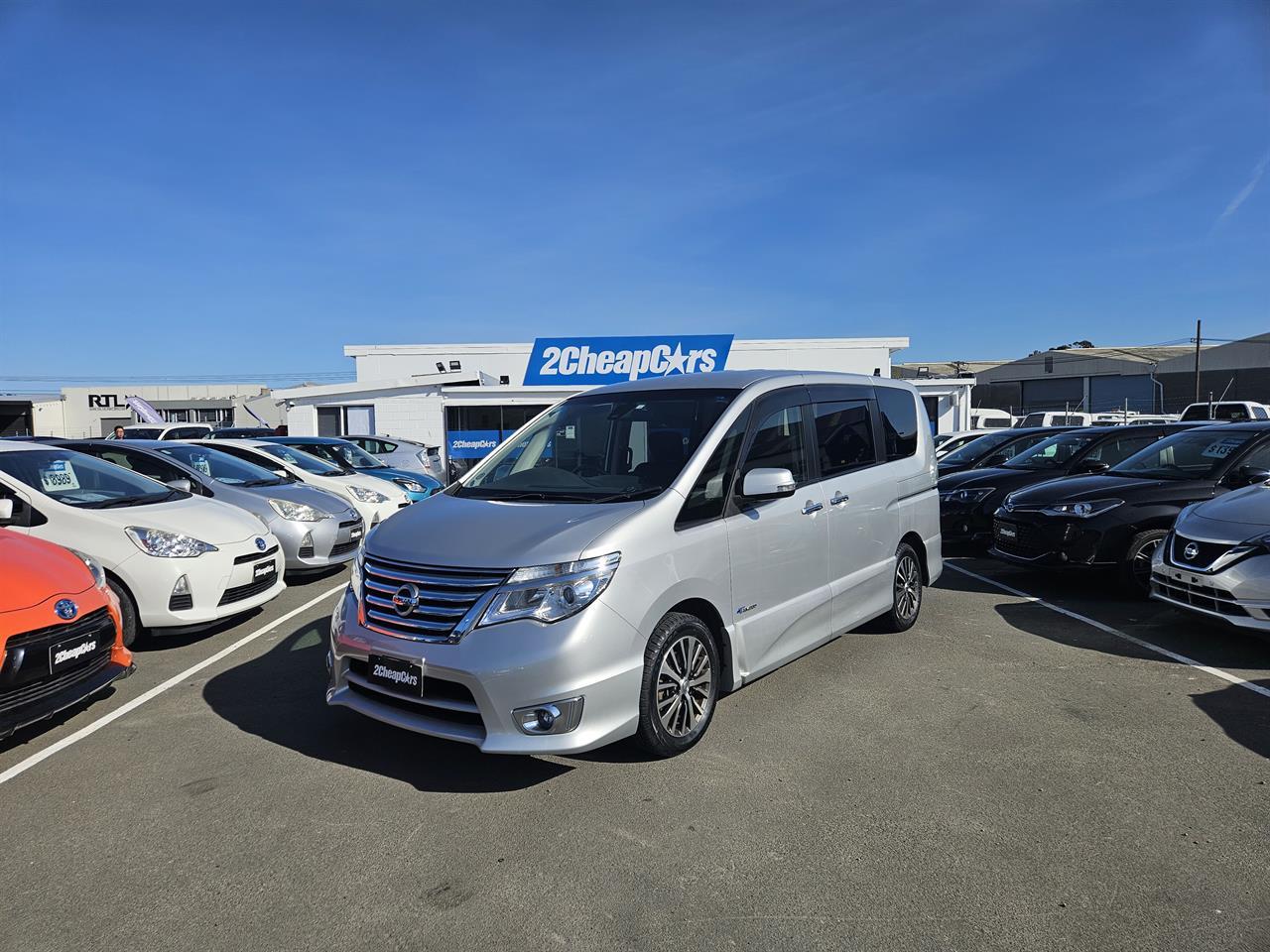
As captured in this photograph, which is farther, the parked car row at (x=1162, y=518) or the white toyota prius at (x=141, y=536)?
the white toyota prius at (x=141, y=536)

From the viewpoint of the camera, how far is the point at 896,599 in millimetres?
5984

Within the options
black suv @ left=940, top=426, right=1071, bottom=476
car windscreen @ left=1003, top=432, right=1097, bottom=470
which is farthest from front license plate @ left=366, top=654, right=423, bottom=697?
black suv @ left=940, top=426, right=1071, bottom=476

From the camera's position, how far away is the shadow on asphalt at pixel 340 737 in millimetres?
3754

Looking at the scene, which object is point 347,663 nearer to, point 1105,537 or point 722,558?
point 722,558

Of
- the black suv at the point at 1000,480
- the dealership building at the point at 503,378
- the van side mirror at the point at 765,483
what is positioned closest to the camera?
the van side mirror at the point at 765,483

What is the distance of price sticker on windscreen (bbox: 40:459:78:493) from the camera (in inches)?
239

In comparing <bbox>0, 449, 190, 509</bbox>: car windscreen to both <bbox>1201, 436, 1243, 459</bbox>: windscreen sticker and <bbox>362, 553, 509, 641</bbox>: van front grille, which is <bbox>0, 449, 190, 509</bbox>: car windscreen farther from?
<bbox>1201, 436, 1243, 459</bbox>: windscreen sticker

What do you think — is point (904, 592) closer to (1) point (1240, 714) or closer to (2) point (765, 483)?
(1) point (1240, 714)

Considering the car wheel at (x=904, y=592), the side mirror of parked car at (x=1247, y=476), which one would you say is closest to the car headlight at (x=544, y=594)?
the car wheel at (x=904, y=592)

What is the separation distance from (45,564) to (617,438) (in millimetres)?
3205

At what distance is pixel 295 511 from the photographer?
834cm

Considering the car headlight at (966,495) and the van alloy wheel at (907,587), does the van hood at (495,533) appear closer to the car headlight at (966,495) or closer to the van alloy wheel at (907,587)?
the van alloy wheel at (907,587)

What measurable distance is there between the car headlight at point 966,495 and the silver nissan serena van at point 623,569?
489 centimetres

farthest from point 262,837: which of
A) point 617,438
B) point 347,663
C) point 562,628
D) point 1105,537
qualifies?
point 1105,537
